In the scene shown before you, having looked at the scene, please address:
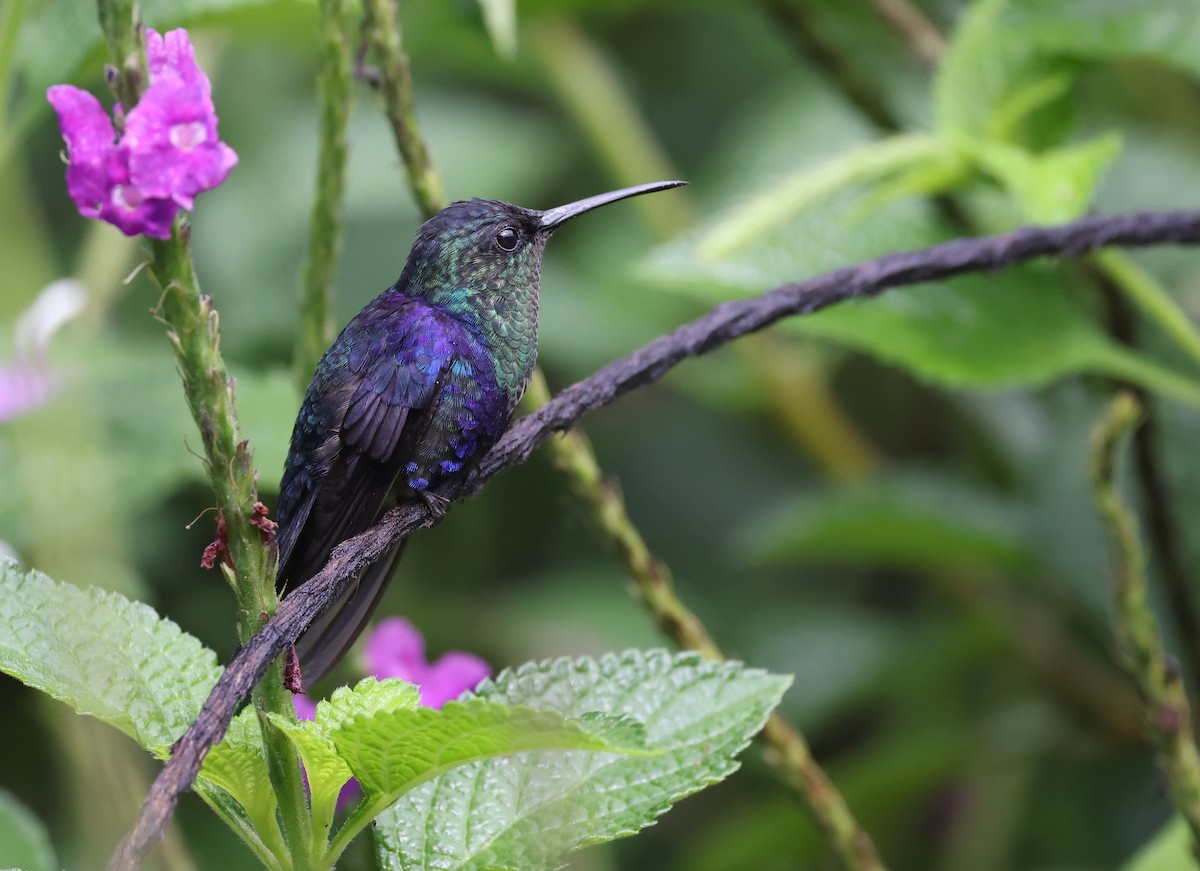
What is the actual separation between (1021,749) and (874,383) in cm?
114

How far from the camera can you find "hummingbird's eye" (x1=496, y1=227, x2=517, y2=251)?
1220 mm

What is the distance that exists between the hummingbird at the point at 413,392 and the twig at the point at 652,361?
4 cm

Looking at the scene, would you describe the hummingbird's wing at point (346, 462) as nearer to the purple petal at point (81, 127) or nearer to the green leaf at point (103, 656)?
the green leaf at point (103, 656)

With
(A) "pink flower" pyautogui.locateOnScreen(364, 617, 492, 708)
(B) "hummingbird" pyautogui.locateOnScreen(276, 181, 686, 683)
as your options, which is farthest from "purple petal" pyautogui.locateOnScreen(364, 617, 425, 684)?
(B) "hummingbird" pyautogui.locateOnScreen(276, 181, 686, 683)

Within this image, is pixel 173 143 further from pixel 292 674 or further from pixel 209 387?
pixel 292 674

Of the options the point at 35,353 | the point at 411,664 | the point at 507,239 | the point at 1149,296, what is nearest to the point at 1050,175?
the point at 1149,296

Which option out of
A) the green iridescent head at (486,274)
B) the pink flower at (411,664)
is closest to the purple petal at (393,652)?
the pink flower at (411,664)

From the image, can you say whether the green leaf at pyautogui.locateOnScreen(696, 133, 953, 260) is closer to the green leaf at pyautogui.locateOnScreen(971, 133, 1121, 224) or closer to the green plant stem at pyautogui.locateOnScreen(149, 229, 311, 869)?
the green leaf at pyautogui.locateOnScreen(971, 133, 1121, 224)

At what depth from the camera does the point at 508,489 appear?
9.87ft

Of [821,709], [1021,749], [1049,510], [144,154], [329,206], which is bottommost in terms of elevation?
[1021,749]

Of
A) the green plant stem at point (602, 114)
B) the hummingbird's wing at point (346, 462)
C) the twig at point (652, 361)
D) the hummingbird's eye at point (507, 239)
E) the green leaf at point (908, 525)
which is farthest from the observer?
the green plant stem at point (602, 114)

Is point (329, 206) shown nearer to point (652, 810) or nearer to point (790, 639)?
point (652, 810)

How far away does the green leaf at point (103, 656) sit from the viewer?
773 millimetres

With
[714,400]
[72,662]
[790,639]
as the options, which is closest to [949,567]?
[790,639]
